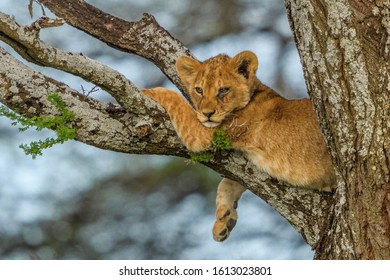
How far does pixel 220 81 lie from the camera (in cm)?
569

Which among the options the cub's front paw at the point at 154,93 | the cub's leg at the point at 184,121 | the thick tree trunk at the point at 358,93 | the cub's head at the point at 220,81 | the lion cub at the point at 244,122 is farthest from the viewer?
the cub's head at the point at 220,81

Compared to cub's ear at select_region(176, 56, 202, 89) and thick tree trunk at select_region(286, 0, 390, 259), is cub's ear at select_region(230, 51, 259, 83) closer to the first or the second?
cub's ear at select_region(176, 56, 202, 89)

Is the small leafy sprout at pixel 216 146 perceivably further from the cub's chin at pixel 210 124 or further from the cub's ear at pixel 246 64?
the cub's ear at pixel 246 64

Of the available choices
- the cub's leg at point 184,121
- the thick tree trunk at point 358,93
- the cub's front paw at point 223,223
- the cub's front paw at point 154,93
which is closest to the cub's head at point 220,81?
the cub's leg at point 184,121

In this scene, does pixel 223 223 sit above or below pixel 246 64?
below

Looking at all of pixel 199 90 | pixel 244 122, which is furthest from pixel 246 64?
pixel 244 122

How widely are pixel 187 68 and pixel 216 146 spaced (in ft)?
2.82

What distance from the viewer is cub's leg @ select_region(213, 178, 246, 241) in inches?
231

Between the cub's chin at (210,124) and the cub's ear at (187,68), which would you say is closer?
the cub's chin at (210,124)

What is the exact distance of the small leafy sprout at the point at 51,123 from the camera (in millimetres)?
4652

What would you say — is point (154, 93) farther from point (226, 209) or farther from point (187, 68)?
point (226, 209)

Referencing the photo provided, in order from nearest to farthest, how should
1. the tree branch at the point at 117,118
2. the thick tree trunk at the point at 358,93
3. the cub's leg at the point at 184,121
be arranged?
the thick tree trunk at the point at 358,93 < the tree branch at the point at 117,118 < the cub's leg at the point at 184,121

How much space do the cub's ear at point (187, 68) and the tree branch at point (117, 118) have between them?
2.46 feet

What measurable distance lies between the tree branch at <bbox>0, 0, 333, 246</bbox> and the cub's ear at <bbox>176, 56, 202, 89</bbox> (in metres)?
0.75
